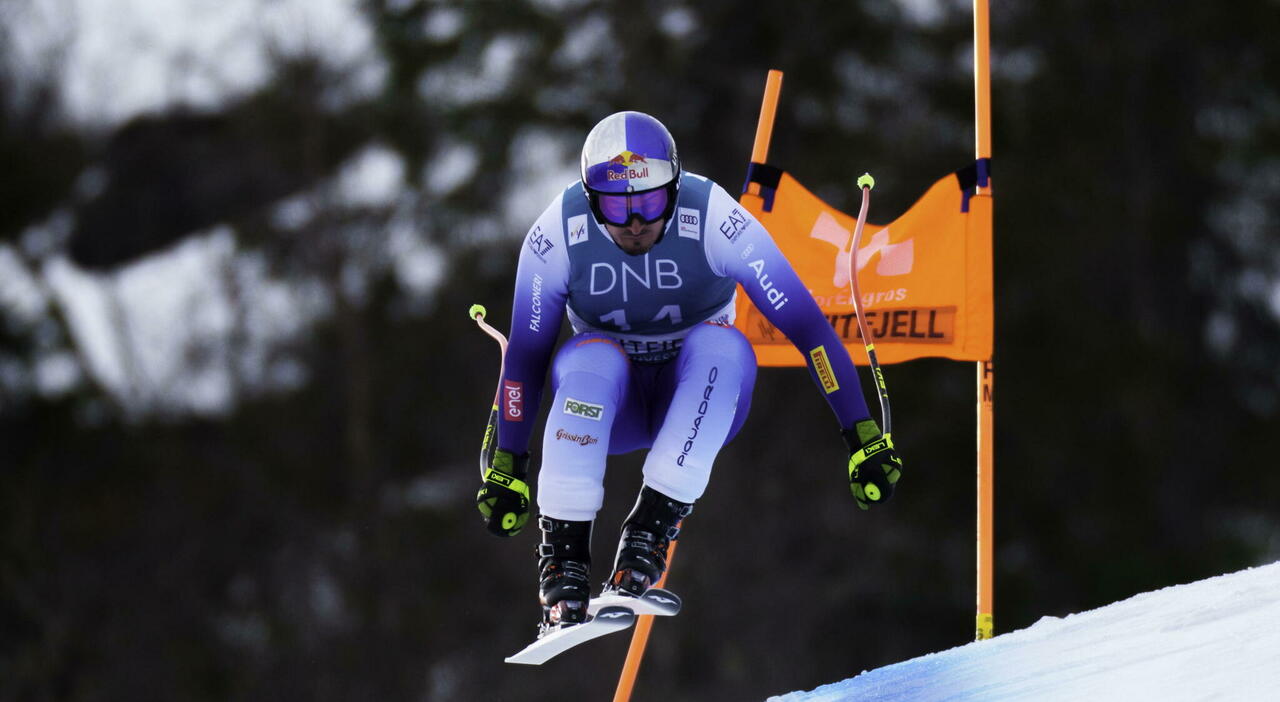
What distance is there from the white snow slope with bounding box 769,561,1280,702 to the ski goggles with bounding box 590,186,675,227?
181 centimetres

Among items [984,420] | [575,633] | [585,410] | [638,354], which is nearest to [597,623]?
[575,633]

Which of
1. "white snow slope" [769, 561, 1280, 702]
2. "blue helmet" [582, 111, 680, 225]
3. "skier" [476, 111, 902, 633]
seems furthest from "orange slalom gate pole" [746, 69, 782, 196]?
"white snow slope" [769, 561, 1280, 702]

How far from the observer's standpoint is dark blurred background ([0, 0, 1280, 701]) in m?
17.7

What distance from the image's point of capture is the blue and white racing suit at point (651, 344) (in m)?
4.96

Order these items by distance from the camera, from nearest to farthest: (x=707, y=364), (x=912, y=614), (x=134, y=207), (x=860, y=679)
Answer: (x=707, y=364) → (x=860, y=679) → (x=912, y=614) → (x=134, y=207)

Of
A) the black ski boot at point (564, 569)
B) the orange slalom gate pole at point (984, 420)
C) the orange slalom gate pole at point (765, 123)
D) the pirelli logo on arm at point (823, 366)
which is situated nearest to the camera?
the black ski boot at point (564, 569)

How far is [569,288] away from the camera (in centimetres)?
518

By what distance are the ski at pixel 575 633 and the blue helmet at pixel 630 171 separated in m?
1.24

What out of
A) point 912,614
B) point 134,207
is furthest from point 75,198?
point 912,614

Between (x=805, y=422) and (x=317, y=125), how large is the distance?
6822 millimetres

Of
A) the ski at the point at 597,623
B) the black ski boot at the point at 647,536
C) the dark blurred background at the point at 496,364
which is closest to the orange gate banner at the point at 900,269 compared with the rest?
the black ski boot at the point at 647,536

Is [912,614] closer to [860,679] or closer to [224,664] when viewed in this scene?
[224,664]

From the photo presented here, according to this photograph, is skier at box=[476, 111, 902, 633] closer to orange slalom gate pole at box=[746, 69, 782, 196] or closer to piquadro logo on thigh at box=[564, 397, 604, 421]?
piquadro logo on thigh at box=[564, 397, 604, 421]

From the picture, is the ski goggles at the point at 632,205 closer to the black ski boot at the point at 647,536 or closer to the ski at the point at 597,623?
the black ski boot at the point at 647,536
